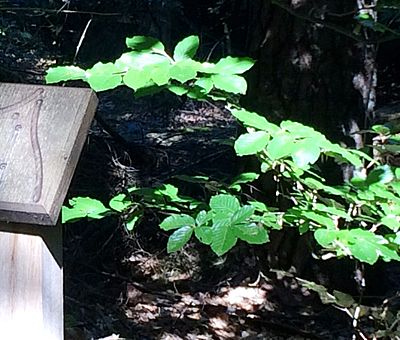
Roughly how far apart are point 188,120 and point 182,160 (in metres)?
1.26

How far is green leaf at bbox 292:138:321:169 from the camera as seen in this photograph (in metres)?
1.62

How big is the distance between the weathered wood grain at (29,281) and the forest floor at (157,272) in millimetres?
1249

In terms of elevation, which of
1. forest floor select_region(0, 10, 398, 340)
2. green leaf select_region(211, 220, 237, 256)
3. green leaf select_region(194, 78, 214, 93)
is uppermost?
green leaf select_region(194, 78, 214, 93)

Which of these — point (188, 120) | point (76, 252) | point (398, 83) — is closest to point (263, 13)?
point (76, 252)

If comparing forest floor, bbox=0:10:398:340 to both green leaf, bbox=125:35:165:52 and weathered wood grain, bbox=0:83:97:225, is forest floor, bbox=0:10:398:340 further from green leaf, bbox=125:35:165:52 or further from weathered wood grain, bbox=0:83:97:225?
weathered wood grain, bbox=0:83:97:225

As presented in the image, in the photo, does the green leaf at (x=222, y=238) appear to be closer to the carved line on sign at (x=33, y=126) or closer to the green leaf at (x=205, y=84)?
the green leaf at (x=205, y=84)

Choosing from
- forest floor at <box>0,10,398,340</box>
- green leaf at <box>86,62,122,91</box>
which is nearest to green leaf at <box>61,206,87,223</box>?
green leaf at <box>86,62,122,91</box>

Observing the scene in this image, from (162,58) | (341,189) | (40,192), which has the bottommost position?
(341,189)

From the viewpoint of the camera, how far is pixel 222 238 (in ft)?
5.32

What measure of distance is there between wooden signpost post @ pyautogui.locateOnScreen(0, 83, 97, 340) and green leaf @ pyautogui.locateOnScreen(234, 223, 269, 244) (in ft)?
1.37

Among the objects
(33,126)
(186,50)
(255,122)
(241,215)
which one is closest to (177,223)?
(241,215)

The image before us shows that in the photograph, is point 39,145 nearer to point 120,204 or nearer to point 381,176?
point 120,204

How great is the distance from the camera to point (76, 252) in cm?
404

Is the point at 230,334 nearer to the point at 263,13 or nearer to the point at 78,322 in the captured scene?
the point at 78,322
